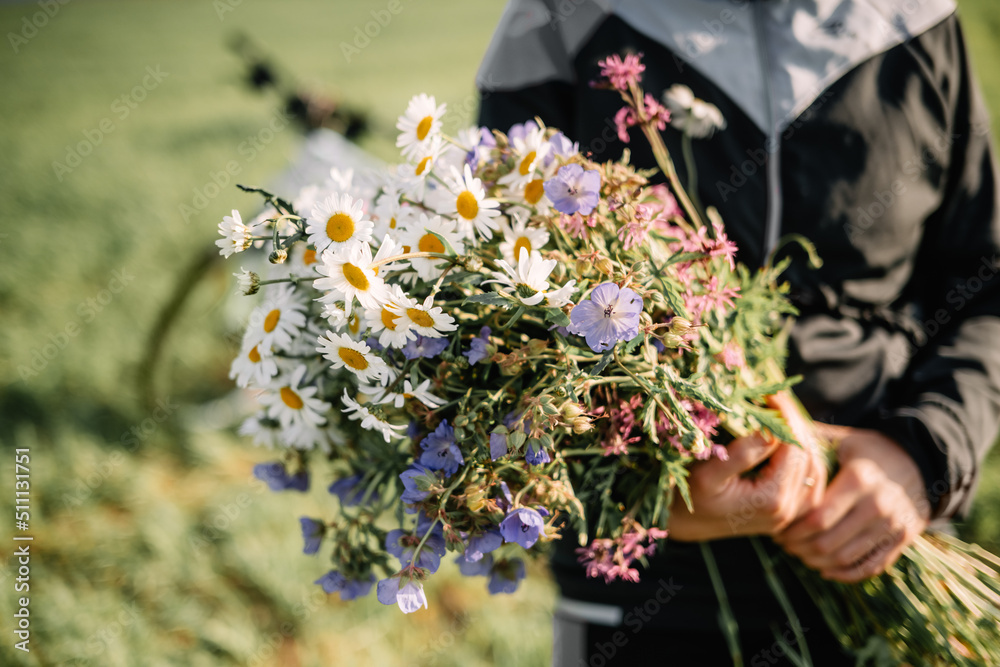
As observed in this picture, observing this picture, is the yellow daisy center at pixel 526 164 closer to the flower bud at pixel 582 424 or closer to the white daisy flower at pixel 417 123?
the white daisy flower at pixel 417 123

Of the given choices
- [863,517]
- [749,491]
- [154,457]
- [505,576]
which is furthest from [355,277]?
[154,457]

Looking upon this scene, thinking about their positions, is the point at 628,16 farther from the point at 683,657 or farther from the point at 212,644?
the point at 212,644

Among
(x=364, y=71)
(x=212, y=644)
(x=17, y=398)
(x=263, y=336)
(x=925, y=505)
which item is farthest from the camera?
(x=364, y=71)

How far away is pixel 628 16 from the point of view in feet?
3.59

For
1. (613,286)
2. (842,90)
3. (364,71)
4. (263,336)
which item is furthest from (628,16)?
(364,71)

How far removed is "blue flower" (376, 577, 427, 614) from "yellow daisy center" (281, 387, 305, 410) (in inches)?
9.6

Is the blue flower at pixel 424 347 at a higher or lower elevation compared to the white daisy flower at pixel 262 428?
higher

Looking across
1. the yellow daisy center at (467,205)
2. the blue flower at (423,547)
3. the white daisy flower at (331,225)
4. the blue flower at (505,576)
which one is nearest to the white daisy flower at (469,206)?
the yellow daisy center at (467,205)

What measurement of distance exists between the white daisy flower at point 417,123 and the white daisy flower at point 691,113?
44cm

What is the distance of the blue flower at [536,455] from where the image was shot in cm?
64

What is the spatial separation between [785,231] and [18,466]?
3005 millimetres

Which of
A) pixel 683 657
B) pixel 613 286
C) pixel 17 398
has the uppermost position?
pixel 613 286

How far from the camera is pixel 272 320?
0.77 metres

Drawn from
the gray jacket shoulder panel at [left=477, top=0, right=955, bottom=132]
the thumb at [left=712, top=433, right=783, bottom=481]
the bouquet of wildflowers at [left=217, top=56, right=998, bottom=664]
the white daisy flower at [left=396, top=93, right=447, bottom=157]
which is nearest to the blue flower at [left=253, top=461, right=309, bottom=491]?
the bouquet of wildflowers at [left=217, top=56, right=998, bottom=664]
